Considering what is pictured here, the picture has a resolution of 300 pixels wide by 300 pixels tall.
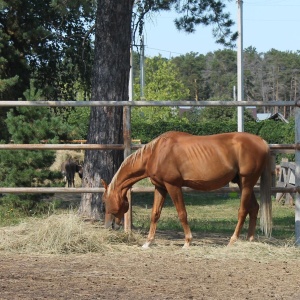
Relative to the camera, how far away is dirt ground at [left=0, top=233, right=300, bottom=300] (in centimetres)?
558

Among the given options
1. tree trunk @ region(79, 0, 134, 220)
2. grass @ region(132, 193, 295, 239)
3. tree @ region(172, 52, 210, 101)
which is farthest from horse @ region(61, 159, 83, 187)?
tree @ region(172, 52, 210, 101)

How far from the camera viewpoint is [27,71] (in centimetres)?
1839

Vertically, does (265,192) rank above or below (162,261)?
above

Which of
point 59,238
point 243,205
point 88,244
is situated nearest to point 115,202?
point 88,244

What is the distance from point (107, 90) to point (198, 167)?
2.62 metres

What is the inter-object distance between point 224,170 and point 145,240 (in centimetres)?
132

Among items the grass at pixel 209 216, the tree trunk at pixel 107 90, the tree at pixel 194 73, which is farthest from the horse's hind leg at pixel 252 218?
the tree at pixel 194 73

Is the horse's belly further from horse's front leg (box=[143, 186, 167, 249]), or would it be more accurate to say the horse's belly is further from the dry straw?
the dry straw

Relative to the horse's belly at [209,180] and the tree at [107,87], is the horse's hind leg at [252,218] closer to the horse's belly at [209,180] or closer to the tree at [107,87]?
the horse's belly at [209,180]

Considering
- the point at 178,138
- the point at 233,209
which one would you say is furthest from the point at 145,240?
the point at 233,209

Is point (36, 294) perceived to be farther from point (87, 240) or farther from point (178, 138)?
point (178, 138)

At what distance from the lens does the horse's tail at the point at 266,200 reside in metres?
8.12

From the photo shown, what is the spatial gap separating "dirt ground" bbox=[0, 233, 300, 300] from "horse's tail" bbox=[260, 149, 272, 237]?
87 centimetres

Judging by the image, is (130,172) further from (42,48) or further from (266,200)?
(42,48)
